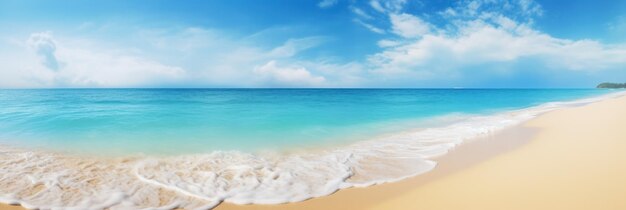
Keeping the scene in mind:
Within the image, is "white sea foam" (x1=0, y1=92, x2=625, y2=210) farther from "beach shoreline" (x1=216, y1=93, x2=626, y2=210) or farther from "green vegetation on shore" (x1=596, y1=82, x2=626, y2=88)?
"green vegetation on shore" (x1=596, y1=82, x2=626, y2=88)

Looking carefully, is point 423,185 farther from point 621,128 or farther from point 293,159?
point 621,128

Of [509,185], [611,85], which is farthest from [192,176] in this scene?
[611,85]

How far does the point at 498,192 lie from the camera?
12.2ft

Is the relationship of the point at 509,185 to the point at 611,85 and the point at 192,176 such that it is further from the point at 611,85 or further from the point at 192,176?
the point at 611,85

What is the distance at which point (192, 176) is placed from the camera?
470cm

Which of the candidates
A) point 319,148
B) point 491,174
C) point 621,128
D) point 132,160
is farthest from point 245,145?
point 621,128

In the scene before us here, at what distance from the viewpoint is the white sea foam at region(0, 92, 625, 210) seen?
12.3 ft

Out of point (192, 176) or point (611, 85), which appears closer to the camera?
point (192, 176)

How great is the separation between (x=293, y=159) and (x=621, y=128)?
9.77m

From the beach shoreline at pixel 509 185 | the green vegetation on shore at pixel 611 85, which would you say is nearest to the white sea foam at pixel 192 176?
the beach shoreline at pixel 509 185

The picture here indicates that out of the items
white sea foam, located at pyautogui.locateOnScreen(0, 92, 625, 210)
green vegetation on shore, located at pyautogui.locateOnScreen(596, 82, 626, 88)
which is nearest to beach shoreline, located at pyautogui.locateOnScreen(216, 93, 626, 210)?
white sea foam, located at pyautogui.locateOnScreen(0, 92, 625, 210)

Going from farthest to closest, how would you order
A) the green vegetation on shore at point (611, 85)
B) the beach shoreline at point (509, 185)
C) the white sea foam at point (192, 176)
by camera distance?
the green vegetation on shore at point (611, 85)
the white sea foam at point (192, 176)
the beach shoreline at point (509, 185)

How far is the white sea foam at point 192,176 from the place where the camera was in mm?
3756

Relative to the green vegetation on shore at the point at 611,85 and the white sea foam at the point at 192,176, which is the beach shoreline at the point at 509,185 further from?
the green vegetation on shore at the point at 611,85
